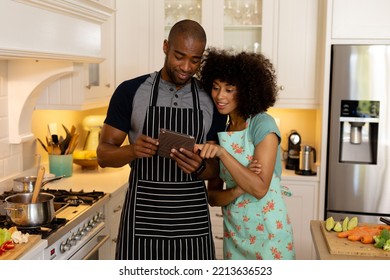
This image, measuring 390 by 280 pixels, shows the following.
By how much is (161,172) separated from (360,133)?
1.71m

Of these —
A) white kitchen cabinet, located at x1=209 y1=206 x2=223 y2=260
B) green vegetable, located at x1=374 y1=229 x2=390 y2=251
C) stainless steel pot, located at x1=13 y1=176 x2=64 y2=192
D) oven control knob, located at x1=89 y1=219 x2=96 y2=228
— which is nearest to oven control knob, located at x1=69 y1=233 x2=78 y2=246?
oven control knob, located at x1=89 y1=219 x2=96 y2=228

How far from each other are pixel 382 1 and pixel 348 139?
2.75 ft

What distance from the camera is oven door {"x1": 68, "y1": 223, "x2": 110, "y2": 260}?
2.61 metres

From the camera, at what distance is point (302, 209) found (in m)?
3.71

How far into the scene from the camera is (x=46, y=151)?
3.48 m

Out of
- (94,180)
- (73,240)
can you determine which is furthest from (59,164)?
(73,240)

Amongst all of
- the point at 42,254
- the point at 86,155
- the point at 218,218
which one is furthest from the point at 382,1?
the point at 42,254

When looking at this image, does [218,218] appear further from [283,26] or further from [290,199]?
[283,26]

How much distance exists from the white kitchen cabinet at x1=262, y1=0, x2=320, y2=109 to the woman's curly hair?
1.61 metres

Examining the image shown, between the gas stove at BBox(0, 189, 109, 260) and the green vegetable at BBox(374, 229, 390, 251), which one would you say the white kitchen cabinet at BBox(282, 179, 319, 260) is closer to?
the gas stove at BBox(0, 189, 109, 260)

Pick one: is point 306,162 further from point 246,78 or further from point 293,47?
point 246,78

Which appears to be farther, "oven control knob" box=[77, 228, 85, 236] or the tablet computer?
"oven control knob" box=[77, 228, 85, 236]

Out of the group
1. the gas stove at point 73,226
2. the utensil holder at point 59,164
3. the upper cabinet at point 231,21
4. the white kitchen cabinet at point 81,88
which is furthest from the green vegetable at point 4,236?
the upper cabinet at point 231,21
